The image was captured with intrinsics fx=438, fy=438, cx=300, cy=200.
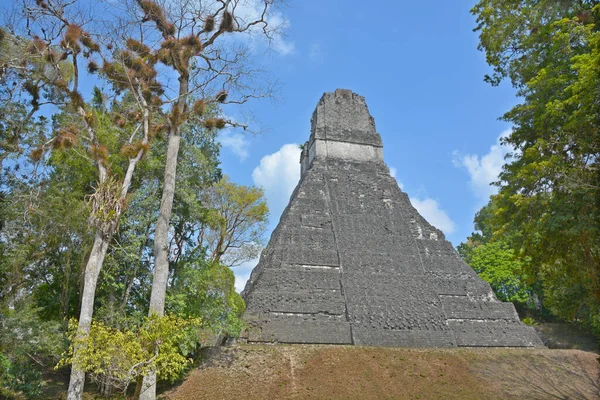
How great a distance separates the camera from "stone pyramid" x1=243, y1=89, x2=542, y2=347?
12164 millimetres

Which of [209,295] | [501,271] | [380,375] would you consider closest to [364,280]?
[380,375]

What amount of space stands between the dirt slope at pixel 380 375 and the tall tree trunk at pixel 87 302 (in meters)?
2.62

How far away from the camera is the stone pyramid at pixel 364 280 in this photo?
12.2 m

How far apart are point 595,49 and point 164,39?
28.3ft

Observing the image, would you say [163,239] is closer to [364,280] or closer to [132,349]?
[132,349]

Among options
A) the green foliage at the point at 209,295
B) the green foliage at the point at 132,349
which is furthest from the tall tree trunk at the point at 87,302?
the green foliage at the point at 209,295

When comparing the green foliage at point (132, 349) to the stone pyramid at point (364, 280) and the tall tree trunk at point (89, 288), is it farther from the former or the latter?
the stone pyramid at point (364, 280)

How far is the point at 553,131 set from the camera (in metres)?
9.07

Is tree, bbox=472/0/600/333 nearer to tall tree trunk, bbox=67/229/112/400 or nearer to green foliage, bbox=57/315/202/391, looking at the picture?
green foliage, bbox=57/315/202/391

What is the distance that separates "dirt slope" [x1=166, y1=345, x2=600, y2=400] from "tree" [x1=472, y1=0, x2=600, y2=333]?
112 inches

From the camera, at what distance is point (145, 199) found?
10695 millimetres

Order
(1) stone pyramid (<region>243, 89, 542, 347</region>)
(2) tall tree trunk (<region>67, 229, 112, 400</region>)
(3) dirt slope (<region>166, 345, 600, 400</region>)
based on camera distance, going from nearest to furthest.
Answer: (2) tall tree trunk (<region>67, 229, 112, 400</region>), (3) dirt slope (<region>166, 345, 600, 400</region>), (1) stone pyramid (<region>243, 89, 542, 347</region>)

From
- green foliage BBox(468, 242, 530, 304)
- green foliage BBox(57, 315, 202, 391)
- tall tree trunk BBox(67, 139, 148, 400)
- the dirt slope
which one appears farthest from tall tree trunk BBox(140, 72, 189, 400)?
green foliage BBox(468, 242, 530, 304)

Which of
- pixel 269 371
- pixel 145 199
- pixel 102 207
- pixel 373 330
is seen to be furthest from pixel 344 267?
pixel 102 207
